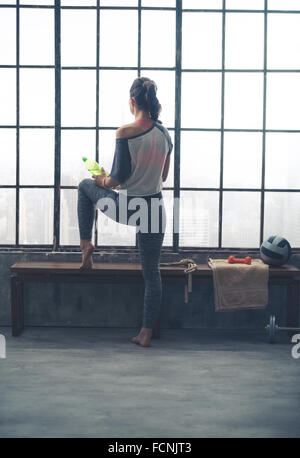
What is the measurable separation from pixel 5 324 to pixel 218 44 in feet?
9.49

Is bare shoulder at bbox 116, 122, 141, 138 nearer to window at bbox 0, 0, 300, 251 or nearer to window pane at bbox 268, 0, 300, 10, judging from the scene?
window at bbox 0, 0, 300, 251

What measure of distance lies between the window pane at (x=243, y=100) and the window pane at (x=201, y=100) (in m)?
0.08

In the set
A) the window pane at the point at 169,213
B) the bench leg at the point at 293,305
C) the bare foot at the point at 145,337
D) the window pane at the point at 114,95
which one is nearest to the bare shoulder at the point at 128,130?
the window pane at the point at 114,95

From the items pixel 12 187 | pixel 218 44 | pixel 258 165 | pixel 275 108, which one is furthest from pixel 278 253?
pixel 12 187

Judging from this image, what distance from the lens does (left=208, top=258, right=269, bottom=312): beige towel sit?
5004 millimetres

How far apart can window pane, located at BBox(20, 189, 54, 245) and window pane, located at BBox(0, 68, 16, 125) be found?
24.5 inches

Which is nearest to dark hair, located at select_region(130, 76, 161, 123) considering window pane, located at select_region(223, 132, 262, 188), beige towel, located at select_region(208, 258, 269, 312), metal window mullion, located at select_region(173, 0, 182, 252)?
metal window mullion, located at select_region(173, 0, 182, 252)

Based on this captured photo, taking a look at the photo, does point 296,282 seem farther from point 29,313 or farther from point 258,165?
point 29,313

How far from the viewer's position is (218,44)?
5.47 m

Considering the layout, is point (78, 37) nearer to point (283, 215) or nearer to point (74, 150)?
point (74, 150)

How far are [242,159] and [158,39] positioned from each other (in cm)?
120

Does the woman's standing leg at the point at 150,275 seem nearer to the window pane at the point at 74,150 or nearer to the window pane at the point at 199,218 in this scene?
the window pane at the point at 199,218

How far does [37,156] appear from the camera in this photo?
5.52 meters

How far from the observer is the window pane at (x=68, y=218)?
5.53m
